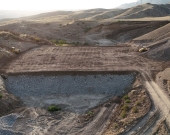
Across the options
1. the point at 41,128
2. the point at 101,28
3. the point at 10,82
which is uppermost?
the point at 101,28

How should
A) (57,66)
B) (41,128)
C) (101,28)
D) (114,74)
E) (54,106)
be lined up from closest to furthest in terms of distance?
1. (41,128)
2. (54,106)
3. (114,74)
4. (57,66)
5. (101,28)

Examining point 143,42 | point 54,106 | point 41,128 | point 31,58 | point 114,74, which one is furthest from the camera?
point 143,42

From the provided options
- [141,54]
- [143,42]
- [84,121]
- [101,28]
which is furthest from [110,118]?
[101,28]

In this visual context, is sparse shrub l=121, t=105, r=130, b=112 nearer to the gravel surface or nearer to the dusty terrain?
the dusty terrain

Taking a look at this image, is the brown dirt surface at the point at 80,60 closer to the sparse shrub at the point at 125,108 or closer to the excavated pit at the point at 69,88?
the excavated pit at the point at 69,88

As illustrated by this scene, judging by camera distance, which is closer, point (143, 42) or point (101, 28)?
point (143, 42)

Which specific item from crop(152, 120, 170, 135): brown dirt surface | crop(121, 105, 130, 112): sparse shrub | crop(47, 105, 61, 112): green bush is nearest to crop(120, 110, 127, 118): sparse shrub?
crop(121, 105, 130, 112): sparse shrub

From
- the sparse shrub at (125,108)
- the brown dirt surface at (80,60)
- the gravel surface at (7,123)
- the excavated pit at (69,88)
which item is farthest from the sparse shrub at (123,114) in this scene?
the brown dirt surface at (80,60)

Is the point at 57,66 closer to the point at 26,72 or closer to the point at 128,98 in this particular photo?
the point at 26,72
